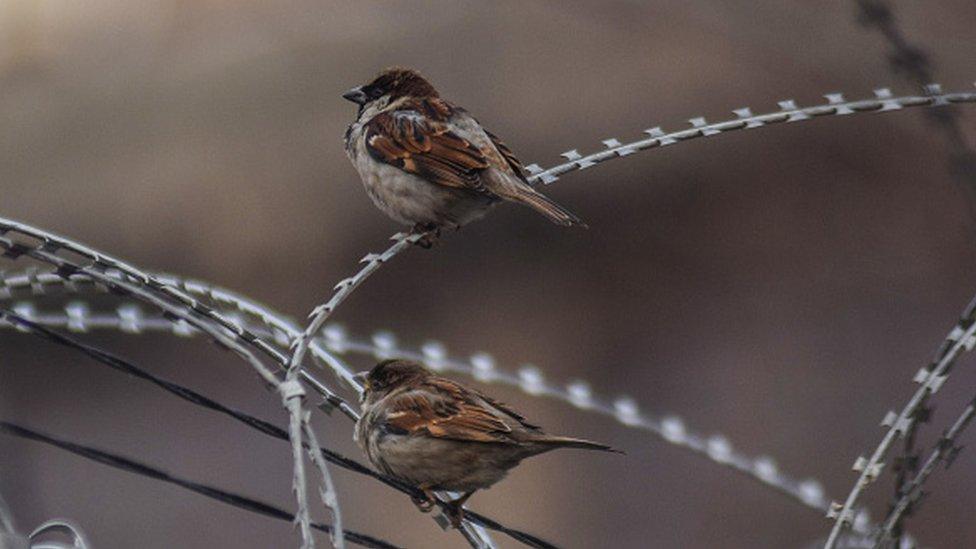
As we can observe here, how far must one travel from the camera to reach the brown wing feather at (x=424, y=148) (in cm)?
570

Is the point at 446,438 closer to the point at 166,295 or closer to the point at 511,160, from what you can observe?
the point at 166,295

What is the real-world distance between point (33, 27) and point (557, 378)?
228 inches

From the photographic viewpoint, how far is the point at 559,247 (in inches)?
524

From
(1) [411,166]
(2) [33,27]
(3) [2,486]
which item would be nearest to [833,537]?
(1) [411,166]

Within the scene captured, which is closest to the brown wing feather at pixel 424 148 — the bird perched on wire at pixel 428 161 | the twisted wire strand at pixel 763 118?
the bird perched on wire at pixel 428 161

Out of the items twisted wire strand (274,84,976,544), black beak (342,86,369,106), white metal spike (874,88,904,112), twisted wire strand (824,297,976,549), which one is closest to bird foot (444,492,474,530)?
twisted wire strand (274,84,976,544)

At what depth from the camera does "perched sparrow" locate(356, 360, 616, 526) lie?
4.77 meters

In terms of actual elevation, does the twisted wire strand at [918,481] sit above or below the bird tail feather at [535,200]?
below

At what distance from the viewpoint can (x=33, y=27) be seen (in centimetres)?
1539

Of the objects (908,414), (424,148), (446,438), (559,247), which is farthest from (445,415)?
(559,247)

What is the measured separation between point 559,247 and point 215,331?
9.81m

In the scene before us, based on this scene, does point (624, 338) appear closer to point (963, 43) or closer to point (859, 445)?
point (859, 445)

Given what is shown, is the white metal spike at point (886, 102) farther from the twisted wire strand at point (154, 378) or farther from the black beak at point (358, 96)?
the black beak at point (358, 96)

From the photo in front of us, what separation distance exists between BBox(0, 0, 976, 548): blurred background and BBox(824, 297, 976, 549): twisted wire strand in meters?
7.82
